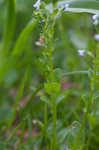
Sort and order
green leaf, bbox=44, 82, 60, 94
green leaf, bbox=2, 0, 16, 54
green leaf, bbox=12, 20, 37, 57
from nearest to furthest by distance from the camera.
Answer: green leaf, bbox=44, 82, 60, 94 → green leaf, bbox=12, 20, 37, 57 → green leaf, bbox=2, 0, 16, 54

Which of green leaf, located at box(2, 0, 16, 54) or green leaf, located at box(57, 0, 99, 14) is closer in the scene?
green leaf, located at box(57, 0, 99, 14)

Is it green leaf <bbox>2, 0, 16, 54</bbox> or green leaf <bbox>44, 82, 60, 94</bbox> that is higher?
green leaf <bbox>2, 0, 16, 54</bbox>

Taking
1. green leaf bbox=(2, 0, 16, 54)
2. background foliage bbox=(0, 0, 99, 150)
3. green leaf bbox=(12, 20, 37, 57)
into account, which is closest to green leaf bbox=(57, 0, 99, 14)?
background foliage bbox=(0, 0, 99, 150)

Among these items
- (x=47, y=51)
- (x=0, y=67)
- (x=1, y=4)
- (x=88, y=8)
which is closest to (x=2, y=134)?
(x=0, y=67)

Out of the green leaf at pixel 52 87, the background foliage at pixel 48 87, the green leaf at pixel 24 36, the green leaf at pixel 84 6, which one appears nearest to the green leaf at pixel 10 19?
the background foliage at pixel 48 87

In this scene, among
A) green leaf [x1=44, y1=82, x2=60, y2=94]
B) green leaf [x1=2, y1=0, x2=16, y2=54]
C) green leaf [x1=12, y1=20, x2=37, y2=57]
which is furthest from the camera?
green leaf [x1=2, y1=0, x2=16, y2=54]

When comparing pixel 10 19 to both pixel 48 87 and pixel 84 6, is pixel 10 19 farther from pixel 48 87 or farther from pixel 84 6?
pixel 48 87

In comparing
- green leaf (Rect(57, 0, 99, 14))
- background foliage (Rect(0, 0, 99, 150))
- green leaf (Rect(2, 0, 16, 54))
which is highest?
green leaf (Rect(2, 0, 16, 54))

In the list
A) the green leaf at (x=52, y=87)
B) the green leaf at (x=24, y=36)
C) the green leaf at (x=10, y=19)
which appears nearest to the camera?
the green leaf at (x=52, y=87)

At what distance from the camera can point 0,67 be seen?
176cm

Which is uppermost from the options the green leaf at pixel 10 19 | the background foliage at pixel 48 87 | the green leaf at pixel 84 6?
the green leaf at pixel 10 19

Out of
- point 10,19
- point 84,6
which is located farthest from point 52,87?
point 10,19

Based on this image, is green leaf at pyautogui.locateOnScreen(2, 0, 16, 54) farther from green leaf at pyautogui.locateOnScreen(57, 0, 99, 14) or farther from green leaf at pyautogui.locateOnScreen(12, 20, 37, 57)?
green leaf at pyautogui.locateOnScreen(57, 0, 99, 14)

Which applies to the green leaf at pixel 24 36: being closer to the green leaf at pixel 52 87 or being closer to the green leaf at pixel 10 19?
the green leaf at pixel 10 19
